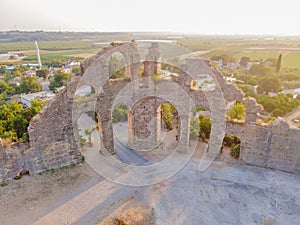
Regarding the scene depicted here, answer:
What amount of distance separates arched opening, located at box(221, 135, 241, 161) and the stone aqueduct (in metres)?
0.60

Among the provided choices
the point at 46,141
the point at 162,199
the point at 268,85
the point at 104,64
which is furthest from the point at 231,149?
the point at 268,85

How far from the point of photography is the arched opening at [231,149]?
1565 cm

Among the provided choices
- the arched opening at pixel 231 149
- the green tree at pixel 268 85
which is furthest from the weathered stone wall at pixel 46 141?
the green tree at pixel 268 85

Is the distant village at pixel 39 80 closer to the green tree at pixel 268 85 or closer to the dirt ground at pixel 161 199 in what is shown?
the dirt ground at pixel 161 199

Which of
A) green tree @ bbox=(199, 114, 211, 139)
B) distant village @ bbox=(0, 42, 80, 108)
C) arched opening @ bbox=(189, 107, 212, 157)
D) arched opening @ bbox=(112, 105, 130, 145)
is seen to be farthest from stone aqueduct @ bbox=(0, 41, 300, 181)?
distant village @ bbox=(0, 42, 80, 108)

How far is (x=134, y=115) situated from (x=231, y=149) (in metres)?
7.49

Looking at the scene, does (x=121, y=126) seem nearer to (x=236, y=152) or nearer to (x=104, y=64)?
(x=104, y=64)

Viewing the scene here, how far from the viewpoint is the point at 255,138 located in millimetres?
14367

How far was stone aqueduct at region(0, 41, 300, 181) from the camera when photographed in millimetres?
13398

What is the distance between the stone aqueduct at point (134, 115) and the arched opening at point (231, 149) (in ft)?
1.95

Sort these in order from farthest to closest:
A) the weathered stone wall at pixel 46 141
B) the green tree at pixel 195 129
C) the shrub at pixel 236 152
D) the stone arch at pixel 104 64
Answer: the green tree at pixel 195 129, the shrub at pixel 236 152, the stone arch at pixel 104 64, the weathered stone wall at pixel 46 141

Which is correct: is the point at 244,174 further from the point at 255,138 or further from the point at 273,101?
the point at 273,101

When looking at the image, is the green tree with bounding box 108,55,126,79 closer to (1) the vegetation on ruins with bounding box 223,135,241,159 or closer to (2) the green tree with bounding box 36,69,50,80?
(1) the vegetation on ruins with bounding box 223,135,241,159

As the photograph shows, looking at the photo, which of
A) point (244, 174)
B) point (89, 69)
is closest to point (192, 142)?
point (244, 174)
